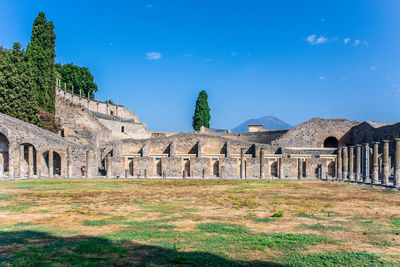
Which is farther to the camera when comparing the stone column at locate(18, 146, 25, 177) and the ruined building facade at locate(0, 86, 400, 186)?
the ruined building facade at locate(0, 86, 400, 186)

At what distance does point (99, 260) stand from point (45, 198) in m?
9.54

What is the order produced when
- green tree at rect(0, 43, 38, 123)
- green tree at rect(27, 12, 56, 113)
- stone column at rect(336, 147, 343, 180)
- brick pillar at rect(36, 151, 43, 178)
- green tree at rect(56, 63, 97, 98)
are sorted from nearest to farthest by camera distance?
brick pillar at rect(36, 151, 43, 178)
stone column at rect(336, 147, 343, 180)
green tree at rect(0, 43, 38, 123)
green tree at rect(27, 12, 56, 113)
green tree at rect(56, 63, 97, 98)

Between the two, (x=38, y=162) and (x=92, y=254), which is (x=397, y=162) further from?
(x=38, y=162)

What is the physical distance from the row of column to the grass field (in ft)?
40.7

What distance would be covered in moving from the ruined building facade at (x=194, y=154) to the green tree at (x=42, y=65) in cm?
362

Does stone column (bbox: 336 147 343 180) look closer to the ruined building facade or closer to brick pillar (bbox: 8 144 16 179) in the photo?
the ruined building facade

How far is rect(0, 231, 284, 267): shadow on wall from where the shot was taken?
5152 mm

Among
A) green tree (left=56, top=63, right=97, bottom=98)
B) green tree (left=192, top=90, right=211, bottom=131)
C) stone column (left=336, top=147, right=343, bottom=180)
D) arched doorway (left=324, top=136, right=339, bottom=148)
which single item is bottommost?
stone column (left=336, top=147, right=343, bottom=180)

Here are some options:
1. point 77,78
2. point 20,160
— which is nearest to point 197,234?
point 20,160

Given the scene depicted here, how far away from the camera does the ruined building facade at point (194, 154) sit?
27.2 metres

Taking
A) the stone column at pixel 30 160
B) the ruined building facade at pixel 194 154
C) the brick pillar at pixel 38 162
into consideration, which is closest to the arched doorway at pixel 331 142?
the ruined building facade at pixel 194 154

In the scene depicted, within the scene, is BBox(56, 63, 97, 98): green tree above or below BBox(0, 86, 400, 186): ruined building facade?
above

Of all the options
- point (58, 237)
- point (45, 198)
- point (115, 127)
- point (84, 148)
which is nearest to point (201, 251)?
point (58, 237)

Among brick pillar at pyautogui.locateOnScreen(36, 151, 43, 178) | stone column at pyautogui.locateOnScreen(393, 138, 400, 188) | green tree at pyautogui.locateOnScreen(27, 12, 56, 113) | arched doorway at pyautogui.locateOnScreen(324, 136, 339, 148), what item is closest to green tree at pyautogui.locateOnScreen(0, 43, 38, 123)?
green tree at pyautogui.locateOnScreen(27, 12, 56, 113)
